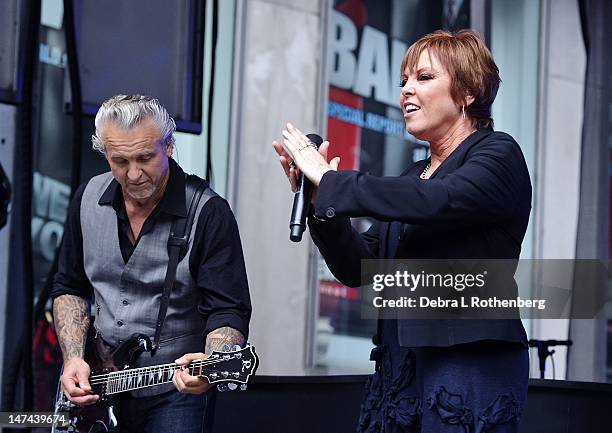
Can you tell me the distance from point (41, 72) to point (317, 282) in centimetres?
161

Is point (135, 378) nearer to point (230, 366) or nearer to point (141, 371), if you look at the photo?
point (141, 371)

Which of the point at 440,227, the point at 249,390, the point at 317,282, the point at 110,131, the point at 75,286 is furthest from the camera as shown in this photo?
the point at 317,282

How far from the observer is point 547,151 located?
6.12 metres

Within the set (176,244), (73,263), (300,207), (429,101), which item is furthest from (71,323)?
(429,101)

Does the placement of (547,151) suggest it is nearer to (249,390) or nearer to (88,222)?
(249,390)

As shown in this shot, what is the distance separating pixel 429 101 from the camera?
87.0 inches

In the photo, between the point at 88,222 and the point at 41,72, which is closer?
the point at 88,222

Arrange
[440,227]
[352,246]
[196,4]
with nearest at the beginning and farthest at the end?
[440,227] < [352,246] < [196,4]

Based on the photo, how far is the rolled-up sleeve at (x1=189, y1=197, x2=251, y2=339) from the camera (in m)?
2.49

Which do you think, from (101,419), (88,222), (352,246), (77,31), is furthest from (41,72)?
(352,246)

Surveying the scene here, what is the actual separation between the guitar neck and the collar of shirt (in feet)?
1.26

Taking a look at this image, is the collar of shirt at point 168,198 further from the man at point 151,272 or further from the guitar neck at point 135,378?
the guitar neck at point 135,378

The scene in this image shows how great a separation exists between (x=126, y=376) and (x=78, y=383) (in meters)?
0.15

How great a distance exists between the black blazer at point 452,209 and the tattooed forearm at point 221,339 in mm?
405
